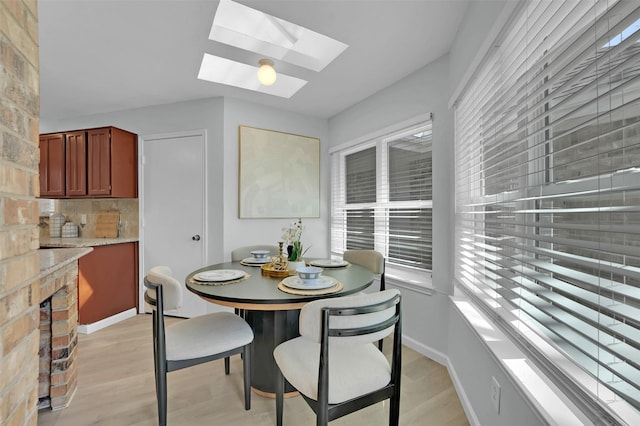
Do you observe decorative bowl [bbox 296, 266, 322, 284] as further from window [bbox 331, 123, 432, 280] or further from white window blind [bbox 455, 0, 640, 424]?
window [bbox 331, 123, 432, 280]

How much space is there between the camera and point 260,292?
1555 mm

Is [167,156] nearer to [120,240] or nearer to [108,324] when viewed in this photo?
[120,240]

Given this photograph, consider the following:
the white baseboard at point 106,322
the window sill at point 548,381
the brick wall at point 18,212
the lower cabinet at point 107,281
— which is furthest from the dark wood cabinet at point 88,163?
the window sill at point 548,381

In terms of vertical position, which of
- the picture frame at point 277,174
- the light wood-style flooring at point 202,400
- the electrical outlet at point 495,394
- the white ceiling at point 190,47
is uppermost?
the white ceiling at point 190,47

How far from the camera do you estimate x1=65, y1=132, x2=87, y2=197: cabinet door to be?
10.8 ft

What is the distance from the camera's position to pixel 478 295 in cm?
167

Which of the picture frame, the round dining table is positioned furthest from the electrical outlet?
the picture frame

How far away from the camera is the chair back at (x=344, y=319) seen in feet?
3.76

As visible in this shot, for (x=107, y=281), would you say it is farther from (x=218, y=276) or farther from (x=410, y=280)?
(x=410, y=280)

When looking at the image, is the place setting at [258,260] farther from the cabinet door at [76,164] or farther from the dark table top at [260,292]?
the cabinet door at [76,164]

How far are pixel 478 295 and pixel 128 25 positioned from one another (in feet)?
9.21

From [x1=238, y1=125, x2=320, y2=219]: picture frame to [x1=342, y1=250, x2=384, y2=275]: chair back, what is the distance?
46.6 inches

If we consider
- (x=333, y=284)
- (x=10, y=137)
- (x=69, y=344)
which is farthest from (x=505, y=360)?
(x=69, y=344)

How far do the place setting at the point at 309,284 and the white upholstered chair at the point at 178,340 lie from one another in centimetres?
39
